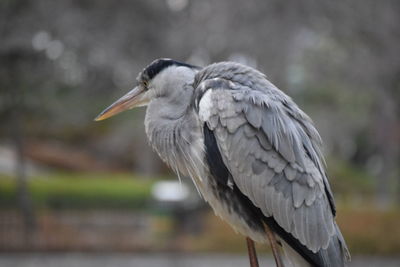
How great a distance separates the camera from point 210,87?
471 centimetres

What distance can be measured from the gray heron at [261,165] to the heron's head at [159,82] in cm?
23

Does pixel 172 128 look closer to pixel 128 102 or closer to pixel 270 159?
pixel 128 102

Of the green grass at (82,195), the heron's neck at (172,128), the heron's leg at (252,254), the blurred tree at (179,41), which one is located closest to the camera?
the heron's leg at (252,254)

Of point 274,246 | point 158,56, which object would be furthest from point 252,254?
point 158,56

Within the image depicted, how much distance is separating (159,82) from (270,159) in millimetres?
1088

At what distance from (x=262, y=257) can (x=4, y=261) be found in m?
5.17

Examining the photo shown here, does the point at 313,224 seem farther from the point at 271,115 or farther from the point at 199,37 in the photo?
the point at 199,37

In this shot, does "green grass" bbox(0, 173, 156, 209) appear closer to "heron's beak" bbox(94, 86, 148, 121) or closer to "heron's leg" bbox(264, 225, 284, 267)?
"heron's beak" bbox(94, 86, 148, 121)

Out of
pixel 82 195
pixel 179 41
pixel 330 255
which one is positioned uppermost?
pixel 82 195

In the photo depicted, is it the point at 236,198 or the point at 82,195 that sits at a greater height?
the point at 82,195

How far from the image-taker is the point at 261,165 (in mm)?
4668

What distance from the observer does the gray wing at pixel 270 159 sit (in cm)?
459

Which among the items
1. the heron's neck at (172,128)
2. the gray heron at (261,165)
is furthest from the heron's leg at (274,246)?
the heron's neck at (172,128)

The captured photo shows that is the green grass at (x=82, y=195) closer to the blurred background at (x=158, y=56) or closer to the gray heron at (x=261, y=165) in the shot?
the blurred background at (x=158, y=56)
